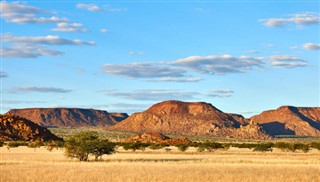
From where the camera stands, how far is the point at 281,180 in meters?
29.6

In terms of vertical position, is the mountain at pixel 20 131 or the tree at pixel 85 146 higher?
the mountain at pixel 20 131

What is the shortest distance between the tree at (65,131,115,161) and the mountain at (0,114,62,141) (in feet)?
249

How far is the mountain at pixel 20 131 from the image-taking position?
130250mm

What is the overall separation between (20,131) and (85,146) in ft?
281

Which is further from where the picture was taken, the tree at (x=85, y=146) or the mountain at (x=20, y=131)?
the mountain at (x=20, y=131)

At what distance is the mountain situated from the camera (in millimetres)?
130250

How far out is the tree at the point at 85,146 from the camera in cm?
5397

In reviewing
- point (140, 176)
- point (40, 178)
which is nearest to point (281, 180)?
point (140, 176)

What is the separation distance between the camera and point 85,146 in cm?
5391

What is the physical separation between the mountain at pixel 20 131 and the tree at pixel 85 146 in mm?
75824

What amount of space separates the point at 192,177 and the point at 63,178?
7.73 m

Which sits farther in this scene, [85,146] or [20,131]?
[20,131]

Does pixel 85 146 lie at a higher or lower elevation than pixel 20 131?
lower

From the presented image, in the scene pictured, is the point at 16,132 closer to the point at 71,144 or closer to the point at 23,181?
the point at 71,144
